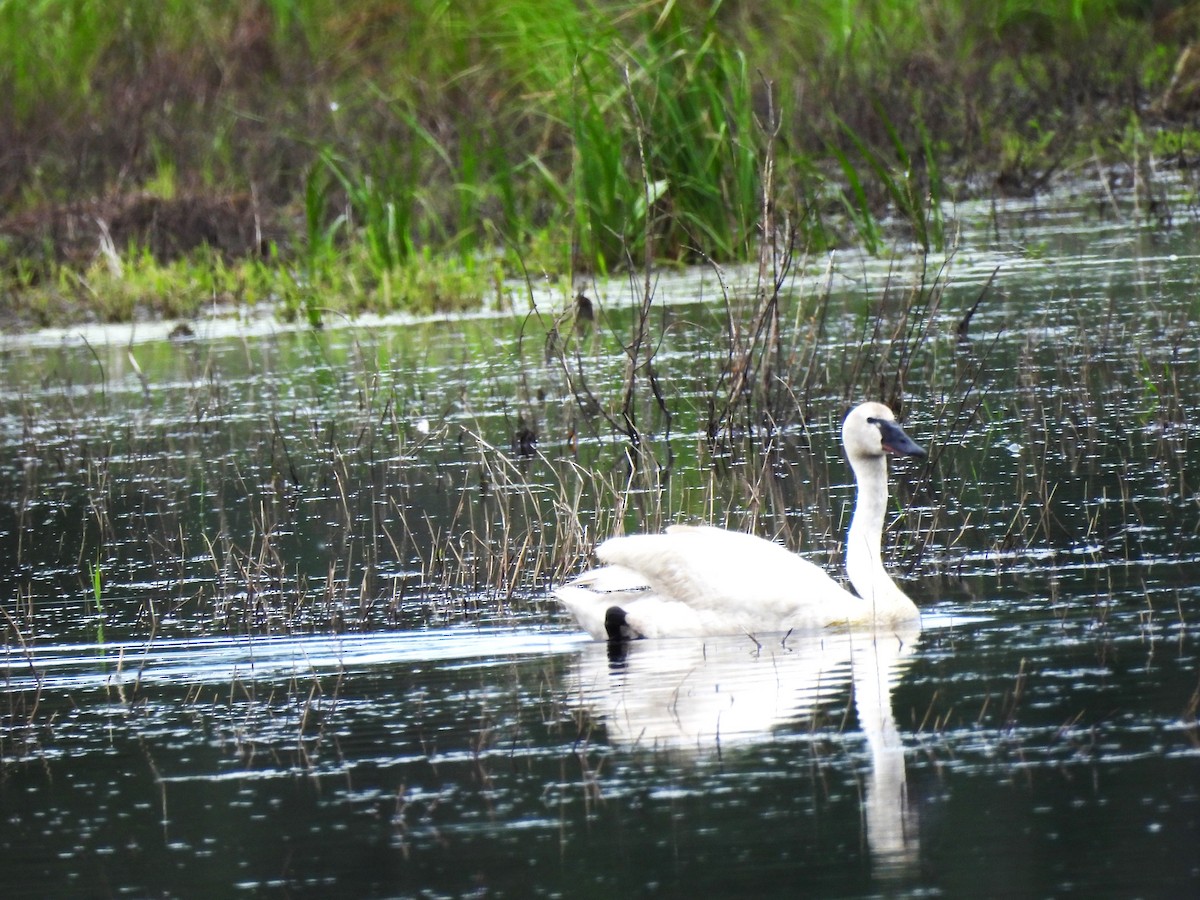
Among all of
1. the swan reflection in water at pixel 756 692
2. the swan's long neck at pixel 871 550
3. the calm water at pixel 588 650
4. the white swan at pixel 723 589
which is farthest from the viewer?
the white swan at pixel 723 589

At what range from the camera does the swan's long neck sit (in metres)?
6.38

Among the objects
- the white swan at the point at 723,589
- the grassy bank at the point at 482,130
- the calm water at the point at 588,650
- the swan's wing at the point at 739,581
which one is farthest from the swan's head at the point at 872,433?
the grassy bank at the point at 482,130

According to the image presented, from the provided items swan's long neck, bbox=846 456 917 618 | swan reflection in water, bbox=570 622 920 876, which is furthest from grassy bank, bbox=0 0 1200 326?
swan reflection in water, bbox=570 622 920 876

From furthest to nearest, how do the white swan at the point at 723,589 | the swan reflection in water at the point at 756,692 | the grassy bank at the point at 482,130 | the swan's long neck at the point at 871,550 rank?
the grassy bank at the point at 482,130 → the white swan at the point at 723,589 → the swan's long neck at the point at 871,550 → the swan reflection in water at the point at 756,692

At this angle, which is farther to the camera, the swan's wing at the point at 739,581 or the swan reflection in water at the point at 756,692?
the swan's wing at the point at 739,581

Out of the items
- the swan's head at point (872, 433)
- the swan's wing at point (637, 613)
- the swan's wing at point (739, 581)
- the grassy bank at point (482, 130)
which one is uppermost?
the grassy bank at point (482, 130)

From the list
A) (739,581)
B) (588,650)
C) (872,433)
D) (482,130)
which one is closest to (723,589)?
(739,581)

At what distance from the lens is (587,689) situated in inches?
232

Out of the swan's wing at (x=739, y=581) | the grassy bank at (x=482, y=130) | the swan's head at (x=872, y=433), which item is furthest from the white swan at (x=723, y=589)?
Result: the grassy bank at (x=482, y=130)

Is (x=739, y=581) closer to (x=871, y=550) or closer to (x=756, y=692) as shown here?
(x=871, y=550)

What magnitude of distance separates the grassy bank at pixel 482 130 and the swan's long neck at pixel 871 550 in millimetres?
5169

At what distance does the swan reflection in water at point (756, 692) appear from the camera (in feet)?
15.5

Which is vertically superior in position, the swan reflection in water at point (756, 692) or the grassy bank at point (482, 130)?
the grassy bank at point (482, 130)

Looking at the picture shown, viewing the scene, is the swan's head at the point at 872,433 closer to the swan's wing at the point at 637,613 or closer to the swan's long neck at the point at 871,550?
the swan's long neck at the point at 871,550
